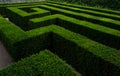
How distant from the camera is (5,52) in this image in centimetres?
955

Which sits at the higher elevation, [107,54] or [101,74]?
[107,54]

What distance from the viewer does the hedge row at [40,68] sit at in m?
4.86

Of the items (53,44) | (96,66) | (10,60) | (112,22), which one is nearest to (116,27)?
(112,22)

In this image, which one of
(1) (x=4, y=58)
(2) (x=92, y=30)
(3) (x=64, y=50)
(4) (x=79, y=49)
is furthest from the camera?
(2) (x=92, y=30)

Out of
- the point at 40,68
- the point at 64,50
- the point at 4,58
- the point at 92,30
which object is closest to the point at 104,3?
the point at 92,30

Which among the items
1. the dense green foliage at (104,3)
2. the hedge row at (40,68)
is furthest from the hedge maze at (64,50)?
the dense green foliage at (104,3)

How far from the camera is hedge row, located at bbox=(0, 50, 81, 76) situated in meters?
4.86

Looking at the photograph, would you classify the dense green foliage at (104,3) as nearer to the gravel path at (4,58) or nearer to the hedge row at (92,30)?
the hedge row at (92,30)

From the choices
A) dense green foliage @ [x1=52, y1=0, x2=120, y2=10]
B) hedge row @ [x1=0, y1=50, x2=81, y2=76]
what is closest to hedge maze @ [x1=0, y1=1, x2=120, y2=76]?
hedge row @ [x1=0, y1=50, x2=81, y2=76]

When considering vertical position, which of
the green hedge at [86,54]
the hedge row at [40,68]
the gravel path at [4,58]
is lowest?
the gravel path at [4,58]

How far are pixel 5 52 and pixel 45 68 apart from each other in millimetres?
5214

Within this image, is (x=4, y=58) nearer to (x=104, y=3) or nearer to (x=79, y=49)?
(x=79, y=49)

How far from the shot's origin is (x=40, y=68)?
16.6 feet

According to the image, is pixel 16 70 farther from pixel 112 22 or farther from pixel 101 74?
pixel 112 22
